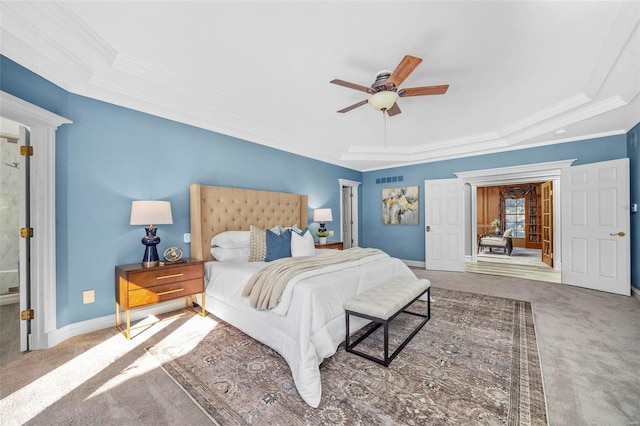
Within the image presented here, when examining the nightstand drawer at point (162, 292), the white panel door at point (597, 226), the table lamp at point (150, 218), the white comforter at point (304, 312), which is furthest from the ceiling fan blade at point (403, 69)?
the white panel door at point (597, 226)

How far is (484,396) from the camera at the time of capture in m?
1.76

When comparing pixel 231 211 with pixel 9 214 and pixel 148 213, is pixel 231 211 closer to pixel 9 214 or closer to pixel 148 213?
pixel 148 213

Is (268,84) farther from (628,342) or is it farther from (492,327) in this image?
(628,342)

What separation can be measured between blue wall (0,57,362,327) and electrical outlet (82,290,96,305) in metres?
0.03

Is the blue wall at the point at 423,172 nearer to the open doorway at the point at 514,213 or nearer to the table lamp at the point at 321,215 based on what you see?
the table lamp at the point at 321,215

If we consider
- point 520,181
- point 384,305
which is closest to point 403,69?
point 384,305

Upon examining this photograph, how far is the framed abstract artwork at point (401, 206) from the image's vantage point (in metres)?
6.36

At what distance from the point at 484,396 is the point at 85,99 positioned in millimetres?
4375

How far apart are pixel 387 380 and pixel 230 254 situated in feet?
7.74

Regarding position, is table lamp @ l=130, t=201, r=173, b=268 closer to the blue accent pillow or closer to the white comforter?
the white comforter

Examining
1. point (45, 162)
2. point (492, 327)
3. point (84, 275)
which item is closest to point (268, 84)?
point (45, 162)

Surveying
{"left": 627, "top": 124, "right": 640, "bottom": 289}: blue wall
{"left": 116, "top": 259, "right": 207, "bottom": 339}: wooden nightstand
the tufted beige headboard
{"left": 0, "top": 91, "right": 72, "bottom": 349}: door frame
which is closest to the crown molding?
Answer: {"left": 0, "top": 91, "right": 72, "bottom": 349}: door frame

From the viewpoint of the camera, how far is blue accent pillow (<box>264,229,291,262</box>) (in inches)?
136

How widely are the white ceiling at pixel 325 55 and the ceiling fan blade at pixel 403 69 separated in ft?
0.87
